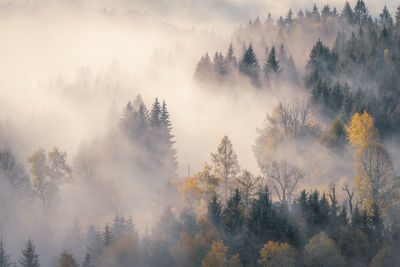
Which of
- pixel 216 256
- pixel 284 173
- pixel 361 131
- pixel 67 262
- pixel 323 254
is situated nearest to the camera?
pixel 323 254

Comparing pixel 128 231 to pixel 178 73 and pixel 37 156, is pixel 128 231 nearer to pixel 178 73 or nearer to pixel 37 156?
pixel 37 156

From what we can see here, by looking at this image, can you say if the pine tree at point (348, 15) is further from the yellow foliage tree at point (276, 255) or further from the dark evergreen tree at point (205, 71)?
the yellow foliage tree at point (276, 255)

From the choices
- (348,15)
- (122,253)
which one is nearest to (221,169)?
(122,253)

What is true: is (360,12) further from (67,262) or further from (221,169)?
(67,262)

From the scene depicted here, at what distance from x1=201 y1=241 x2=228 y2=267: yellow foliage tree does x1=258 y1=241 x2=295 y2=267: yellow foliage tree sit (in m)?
4.42

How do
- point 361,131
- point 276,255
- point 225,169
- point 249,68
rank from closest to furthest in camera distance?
point 276,255
point 225,169
point 361,131
point 249,68

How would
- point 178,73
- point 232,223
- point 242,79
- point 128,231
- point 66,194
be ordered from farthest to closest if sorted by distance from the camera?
point 178,73, point 242,79, point 66,194, point 128,231, point 232,223

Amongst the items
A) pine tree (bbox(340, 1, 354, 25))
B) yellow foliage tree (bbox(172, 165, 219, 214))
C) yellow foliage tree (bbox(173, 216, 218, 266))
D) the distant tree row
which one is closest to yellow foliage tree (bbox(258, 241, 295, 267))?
yellow foliage tree (bbox(173, 216, 218, 266))

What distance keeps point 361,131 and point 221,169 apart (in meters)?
26.7

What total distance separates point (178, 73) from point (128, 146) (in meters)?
66.6

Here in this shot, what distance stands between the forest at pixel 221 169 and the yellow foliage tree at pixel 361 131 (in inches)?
9.1

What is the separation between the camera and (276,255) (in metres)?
49.2

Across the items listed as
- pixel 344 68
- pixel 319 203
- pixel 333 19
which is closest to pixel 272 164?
pixel 319 203

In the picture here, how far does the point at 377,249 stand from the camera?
51031mm
